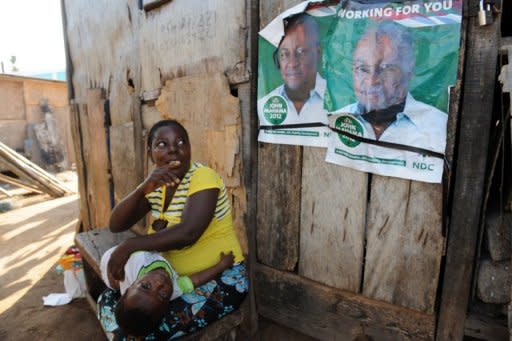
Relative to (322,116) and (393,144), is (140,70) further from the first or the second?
(393,144)

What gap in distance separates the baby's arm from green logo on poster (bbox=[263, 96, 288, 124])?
917mm

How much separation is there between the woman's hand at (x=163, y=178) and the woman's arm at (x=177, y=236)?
14cm

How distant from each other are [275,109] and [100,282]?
240 centimetres

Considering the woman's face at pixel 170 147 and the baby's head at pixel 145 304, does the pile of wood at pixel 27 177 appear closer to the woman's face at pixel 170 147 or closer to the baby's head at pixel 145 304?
the woman's face at pixel 170 147

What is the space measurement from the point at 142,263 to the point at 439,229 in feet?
5.04

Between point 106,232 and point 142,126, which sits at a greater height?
point 142,126

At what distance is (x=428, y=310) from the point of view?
77.5 inches

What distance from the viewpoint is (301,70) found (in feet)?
6.95

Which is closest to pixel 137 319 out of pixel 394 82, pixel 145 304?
pixel 145 304

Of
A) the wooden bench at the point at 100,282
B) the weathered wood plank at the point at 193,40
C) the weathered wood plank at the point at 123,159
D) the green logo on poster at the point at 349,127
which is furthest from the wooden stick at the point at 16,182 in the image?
the green logo on poster at the point at 349,127

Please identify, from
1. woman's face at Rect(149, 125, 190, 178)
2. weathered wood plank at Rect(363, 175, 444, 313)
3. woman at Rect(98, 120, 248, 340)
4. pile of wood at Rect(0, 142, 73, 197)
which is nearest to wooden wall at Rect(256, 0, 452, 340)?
weathered wood plank at Rect(363, 175, 444, 313)

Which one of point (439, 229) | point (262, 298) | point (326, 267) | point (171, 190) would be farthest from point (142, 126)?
point (439, 229)

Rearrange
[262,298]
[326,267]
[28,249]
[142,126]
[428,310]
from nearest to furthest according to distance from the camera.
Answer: [428,310] < [326,267] < [262,298] < [142,126] < [28,249]

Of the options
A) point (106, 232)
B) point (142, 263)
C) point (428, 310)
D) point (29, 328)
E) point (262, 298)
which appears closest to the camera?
point (142, 263)
